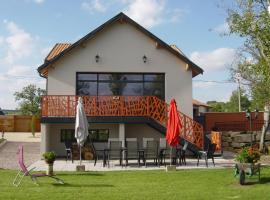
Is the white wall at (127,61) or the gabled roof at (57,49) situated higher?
the gabled roof at (57,49)

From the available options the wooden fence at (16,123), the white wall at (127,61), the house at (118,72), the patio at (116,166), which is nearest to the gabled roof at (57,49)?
the house at (118,72)

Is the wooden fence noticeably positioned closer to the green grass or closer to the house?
the house

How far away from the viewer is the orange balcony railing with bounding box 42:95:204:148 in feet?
61.9

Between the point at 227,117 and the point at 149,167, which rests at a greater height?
the point at 227,117

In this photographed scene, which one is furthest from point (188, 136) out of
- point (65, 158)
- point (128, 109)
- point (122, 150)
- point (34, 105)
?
point (34, 105)

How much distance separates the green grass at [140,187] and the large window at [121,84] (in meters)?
7.22

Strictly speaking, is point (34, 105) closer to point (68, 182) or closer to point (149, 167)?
point (149, 167)

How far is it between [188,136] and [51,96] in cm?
633

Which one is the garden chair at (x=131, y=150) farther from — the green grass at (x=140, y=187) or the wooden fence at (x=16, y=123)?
the wooden fence at (x=16, y=123)

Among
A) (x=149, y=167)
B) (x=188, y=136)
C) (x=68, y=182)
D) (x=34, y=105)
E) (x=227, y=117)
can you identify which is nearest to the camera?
(x=68, y=182)

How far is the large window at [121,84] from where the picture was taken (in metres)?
20.4

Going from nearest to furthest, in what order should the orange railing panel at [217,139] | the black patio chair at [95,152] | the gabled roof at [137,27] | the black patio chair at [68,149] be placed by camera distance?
the black patio chair at [95,152] → the black patio chair at [68,149] → the gabled roof at [137,27] → the orange railing panel at [217,139]

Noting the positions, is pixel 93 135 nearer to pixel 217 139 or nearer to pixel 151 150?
pixel 151 150

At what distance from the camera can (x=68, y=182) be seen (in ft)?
38.0
